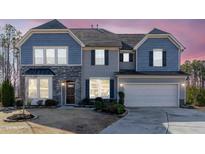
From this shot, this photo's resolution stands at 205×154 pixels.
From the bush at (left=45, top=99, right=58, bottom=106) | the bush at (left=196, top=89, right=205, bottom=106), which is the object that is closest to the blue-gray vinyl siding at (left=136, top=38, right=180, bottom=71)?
the bush at (left=196, top=89, right=205, bottom=106)

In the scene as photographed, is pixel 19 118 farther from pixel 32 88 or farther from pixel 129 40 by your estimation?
pixel 129 40

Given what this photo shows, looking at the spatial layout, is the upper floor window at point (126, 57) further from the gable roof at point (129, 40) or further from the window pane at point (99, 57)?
the window pane at point (99, 57)

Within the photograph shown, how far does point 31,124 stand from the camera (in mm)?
13289

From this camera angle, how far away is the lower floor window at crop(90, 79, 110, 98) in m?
21.2

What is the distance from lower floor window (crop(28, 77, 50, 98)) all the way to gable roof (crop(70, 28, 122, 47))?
14.5 feet

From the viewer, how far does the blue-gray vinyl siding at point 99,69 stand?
21203 mm

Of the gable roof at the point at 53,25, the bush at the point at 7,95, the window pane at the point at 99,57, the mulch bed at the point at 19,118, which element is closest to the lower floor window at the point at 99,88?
the window pane at the point at 99,57

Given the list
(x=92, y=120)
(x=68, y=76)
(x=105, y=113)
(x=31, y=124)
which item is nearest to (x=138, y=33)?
(x=68, y=76)

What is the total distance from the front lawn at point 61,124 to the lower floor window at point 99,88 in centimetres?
526

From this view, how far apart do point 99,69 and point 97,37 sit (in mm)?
2836

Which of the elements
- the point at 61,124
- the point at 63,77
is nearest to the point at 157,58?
the point at 63,77

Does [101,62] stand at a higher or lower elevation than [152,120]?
higher
